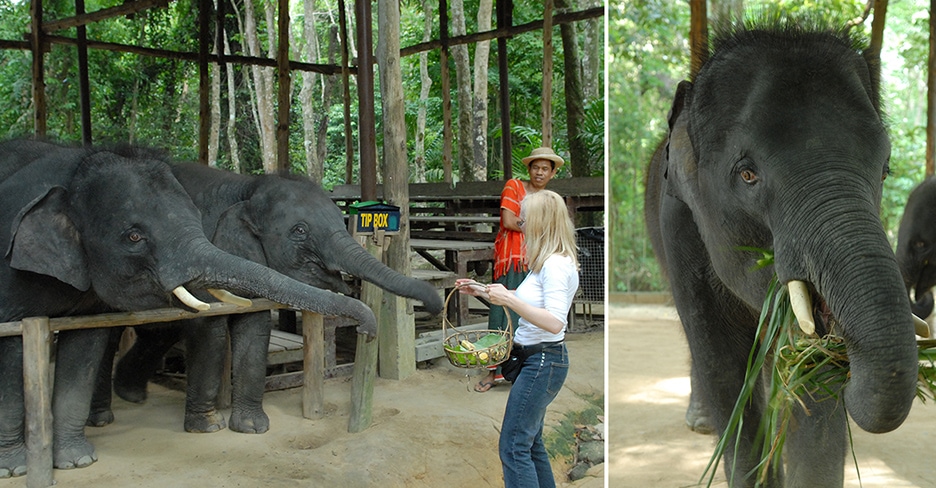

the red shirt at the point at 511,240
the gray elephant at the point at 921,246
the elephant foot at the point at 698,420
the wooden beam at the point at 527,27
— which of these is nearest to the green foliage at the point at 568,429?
the elephant foot at the point at 698,420

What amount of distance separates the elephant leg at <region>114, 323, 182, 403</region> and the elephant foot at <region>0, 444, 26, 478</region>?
56.5 inches

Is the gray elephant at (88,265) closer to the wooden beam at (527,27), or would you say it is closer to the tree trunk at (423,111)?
the wooden beam at (527,27)

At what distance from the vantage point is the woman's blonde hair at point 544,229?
317cm

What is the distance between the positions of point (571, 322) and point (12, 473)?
186 inches

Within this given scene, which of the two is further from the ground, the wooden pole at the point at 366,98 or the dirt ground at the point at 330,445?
the wooden pole at the point at 366,98

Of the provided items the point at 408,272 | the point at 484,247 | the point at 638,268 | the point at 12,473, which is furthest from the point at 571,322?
the point at 638,268

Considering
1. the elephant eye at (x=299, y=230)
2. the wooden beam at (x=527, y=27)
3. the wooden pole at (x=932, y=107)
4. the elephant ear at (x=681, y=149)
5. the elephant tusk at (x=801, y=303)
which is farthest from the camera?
the wooden beam at (x=527, y=27)

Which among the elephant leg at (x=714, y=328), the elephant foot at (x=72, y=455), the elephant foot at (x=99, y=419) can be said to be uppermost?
the elephant leg at (x=714, y=328)

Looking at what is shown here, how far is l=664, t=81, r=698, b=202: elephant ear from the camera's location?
2.75 m

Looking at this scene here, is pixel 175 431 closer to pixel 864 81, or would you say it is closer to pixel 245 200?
pixel 245 200

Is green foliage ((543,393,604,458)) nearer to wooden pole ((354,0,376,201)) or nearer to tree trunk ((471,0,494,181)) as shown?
wooden pole ((354,0,376,201))

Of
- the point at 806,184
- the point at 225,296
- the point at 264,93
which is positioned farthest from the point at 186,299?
the point at 264,93

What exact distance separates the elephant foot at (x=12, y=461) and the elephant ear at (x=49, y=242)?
812 mm

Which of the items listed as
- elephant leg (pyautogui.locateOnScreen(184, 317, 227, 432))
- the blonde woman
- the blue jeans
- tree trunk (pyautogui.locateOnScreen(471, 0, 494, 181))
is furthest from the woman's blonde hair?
tree trunk (pyautogui.locateOnScreen(471, 0, 494, 181))
